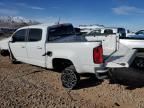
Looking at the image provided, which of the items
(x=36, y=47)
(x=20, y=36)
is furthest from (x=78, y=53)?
(x=20, y=36)

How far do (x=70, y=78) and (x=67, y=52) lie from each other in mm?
739

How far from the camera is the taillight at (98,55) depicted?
631cm

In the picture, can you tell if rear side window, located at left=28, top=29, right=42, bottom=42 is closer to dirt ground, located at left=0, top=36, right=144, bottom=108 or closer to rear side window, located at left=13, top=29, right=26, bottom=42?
rear side window, located at left=13, top=29, right=26, bottom=42

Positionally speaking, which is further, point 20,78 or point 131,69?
point 131,69

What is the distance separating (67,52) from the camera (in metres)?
6.96

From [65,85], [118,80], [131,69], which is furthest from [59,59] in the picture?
[131,69]

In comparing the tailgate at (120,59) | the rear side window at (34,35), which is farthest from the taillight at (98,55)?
the rear side window at (34,35)

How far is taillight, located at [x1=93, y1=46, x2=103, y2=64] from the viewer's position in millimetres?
6312

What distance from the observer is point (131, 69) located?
9.73m

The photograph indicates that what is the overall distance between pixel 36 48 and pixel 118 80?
2.83 meters

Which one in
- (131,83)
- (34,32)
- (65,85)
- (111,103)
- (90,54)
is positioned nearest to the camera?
(111,103)

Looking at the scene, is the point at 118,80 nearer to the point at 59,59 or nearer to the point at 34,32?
the point at 59,59

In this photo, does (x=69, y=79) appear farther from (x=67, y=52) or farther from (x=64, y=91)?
(x=67, y=52)

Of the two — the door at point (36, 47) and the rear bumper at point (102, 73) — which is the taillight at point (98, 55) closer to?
the rear bumper at point (102, 73)
